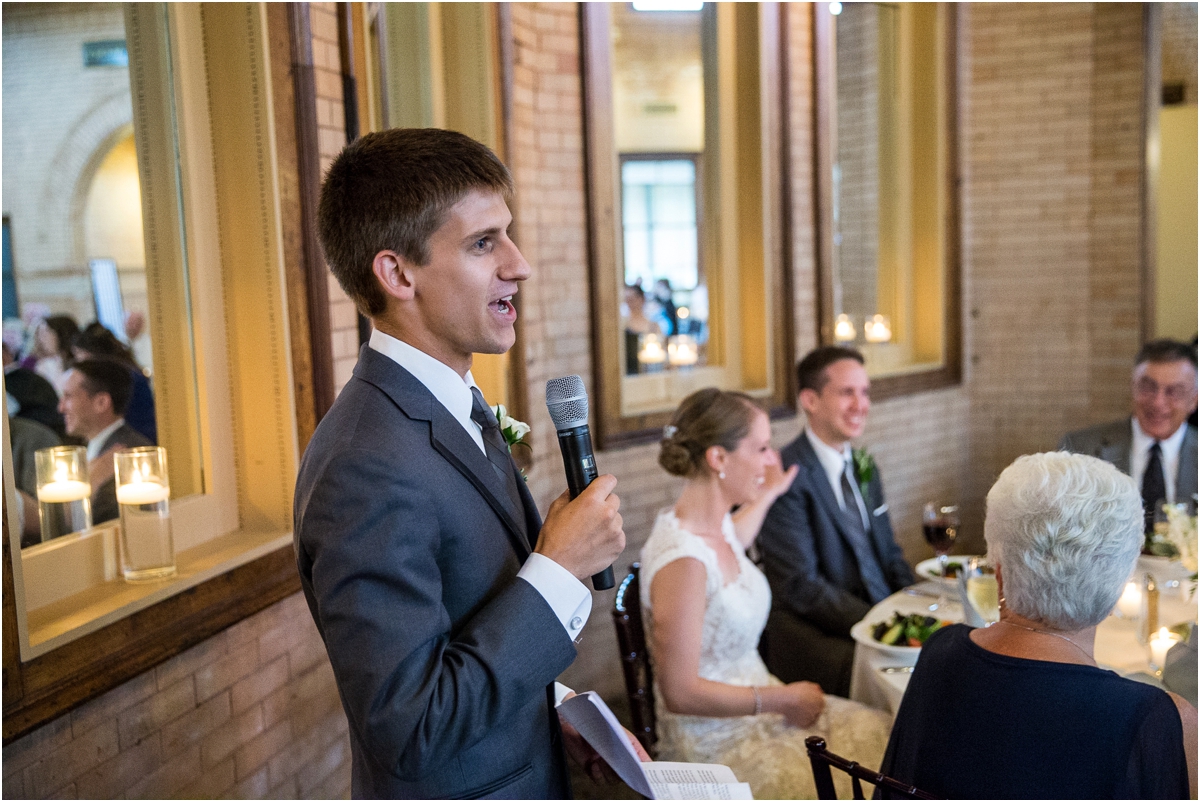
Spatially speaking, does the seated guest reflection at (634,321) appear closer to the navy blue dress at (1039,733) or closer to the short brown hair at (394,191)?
the navy blue dress at (1039,733)

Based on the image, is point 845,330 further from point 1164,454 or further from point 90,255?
point 90,255

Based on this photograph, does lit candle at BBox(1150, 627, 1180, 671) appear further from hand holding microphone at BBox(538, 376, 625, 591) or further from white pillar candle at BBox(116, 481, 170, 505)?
white pillar candle at BBox(116, 481, 170, 505)

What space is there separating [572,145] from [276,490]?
7.69 ft

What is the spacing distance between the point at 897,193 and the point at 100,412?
5281 millimetres

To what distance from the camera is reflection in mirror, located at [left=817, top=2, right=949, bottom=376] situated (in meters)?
6.45

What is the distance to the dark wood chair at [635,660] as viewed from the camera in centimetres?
263

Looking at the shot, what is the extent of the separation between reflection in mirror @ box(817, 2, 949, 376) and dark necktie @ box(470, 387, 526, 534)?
5078 millimetres

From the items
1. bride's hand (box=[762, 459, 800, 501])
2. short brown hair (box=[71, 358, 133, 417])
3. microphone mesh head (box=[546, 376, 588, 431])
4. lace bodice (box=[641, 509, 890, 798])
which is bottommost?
lace bodice (box=[641, 509, 890, 798])

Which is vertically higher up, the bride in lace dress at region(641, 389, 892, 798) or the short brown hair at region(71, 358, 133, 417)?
the short brown hair at region(71, 358, 133, 417)

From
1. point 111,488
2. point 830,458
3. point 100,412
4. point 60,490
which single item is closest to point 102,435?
point 100,412

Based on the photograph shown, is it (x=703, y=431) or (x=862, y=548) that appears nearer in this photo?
(x=703, y=431)

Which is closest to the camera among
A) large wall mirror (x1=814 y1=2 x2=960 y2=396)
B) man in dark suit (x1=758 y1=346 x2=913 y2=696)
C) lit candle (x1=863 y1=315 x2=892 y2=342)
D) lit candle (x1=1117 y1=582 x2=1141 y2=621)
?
lit candle (x1=1117 y1=582 x2=1141 y2=621)

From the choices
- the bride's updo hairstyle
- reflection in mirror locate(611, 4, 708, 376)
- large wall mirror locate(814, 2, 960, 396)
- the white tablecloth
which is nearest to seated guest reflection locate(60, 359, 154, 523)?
the bride's updo hairstyle

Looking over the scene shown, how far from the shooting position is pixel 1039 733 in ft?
5.11
